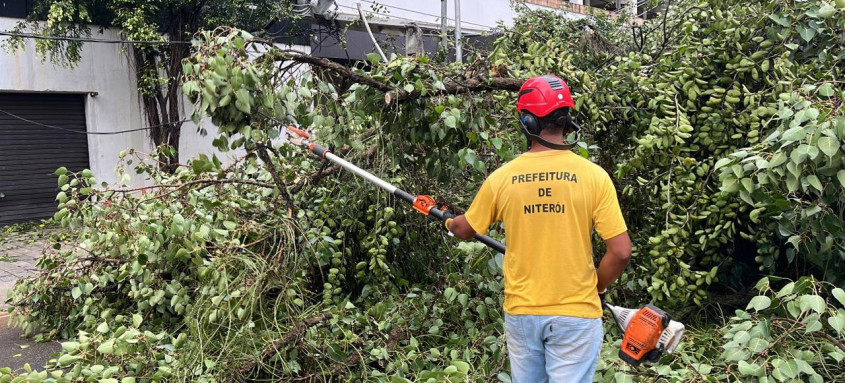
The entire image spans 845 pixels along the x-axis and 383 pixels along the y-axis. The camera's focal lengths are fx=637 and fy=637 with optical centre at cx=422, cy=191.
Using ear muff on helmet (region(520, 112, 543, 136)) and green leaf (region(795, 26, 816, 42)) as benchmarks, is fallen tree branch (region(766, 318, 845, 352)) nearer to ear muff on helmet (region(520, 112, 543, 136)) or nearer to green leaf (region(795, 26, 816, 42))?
ear muff on helmet (region(520, 112, 543, 136))

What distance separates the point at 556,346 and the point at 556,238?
400mm

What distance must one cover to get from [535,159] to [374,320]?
1.69 meters

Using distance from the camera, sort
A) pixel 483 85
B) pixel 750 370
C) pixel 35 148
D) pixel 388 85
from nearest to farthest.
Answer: pixel 750 370, pixel 388 85, pixel 483 85, pixel 35 148

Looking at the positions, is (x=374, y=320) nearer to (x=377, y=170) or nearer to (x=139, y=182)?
(x=377, y=170)

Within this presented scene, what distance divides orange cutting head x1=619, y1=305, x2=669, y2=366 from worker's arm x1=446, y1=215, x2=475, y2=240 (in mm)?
713

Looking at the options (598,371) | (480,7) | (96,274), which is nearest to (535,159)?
(598,371)

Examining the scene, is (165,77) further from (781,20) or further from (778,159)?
(778,159)

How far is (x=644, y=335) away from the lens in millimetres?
2387

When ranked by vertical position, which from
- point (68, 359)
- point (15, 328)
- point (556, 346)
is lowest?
point (15, 328)

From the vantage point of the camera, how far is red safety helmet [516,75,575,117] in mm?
2346

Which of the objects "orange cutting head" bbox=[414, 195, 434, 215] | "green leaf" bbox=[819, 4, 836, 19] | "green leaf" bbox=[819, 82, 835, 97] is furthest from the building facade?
"green leaf" bbox=[819, 82, 835, 97]

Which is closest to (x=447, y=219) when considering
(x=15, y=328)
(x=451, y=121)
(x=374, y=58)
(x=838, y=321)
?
(x=451, y=121)

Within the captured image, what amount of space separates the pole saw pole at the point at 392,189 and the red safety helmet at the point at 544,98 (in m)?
0.64

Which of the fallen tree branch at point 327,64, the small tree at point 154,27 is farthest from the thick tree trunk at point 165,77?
the fallen tree branch at point 327,64
